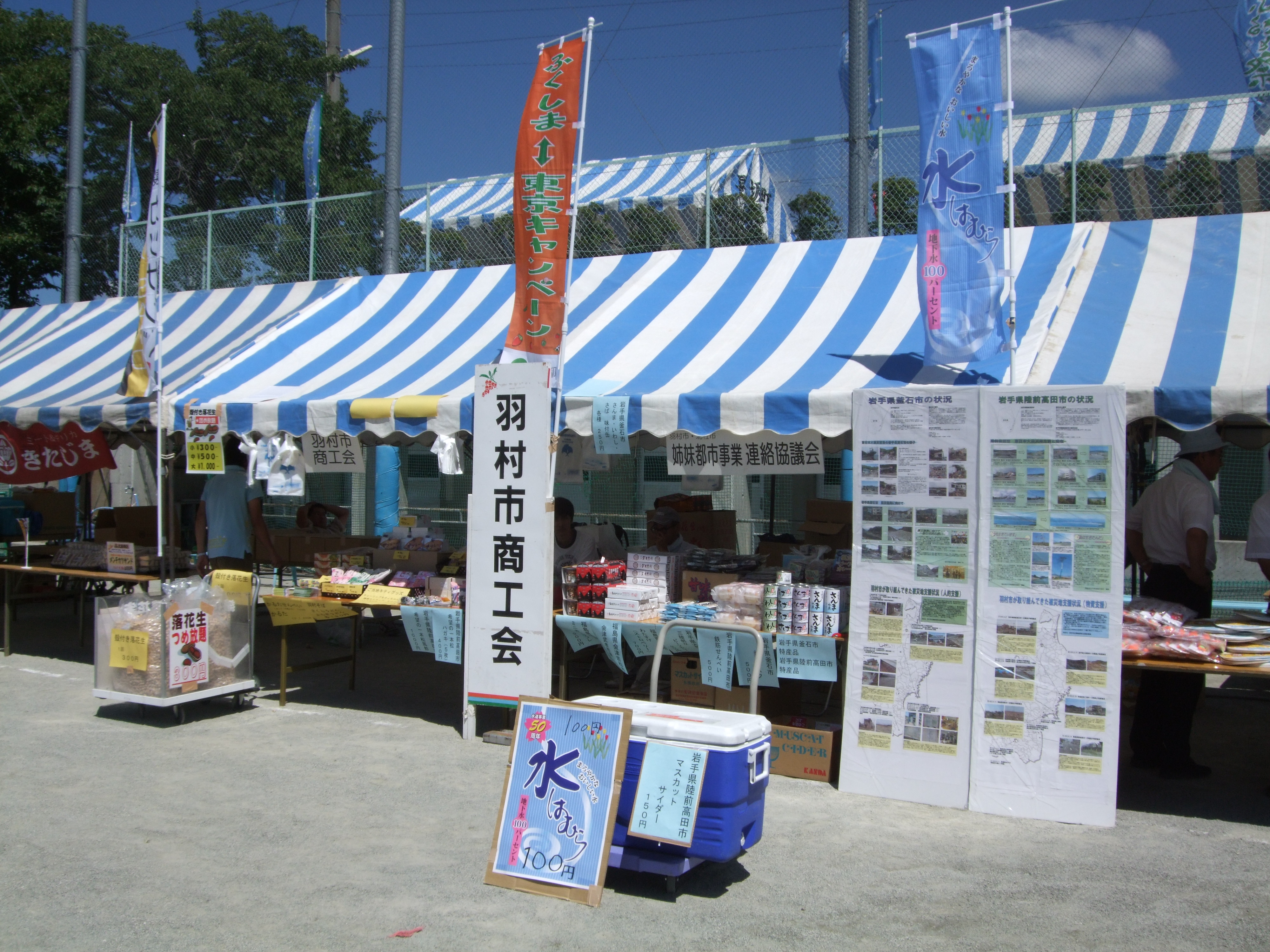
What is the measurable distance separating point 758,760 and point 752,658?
1.96 meters

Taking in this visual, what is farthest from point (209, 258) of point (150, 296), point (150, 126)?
point (150, 126)

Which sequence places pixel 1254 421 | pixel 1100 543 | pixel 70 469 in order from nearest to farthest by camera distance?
pixel 1100 543, pixel 1254 421, pixel 70 469

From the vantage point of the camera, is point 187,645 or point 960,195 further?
point 187,645

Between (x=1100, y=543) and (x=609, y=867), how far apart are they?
10.3ft

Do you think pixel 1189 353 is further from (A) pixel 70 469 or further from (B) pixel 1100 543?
(A) pixel 70 469

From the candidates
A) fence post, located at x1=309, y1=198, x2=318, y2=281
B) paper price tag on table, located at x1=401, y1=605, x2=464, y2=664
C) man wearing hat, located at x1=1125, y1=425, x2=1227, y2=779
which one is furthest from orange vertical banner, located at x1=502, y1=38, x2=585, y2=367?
fence post, located at x1=309, y1=198, x2=318, y2=281

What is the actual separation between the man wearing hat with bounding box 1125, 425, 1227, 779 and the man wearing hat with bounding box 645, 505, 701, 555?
3.33m

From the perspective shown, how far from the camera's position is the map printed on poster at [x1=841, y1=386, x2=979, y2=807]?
5.67 m

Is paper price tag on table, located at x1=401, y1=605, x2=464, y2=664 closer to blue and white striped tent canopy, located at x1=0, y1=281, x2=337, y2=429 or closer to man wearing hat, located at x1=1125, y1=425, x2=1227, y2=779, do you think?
blue and white striped tent canopy, located at x1=0, y1=281, x2=337, y2=429

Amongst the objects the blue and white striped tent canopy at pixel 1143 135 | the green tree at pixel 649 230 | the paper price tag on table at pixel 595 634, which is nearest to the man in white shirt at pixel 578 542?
the paper price tag on table at pixel 595 634

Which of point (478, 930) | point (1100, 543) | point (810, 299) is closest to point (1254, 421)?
point (1100, 543)

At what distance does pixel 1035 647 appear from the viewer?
18.1 ft

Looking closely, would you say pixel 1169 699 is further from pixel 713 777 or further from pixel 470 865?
pixel 470 865

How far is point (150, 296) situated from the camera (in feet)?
27.2
